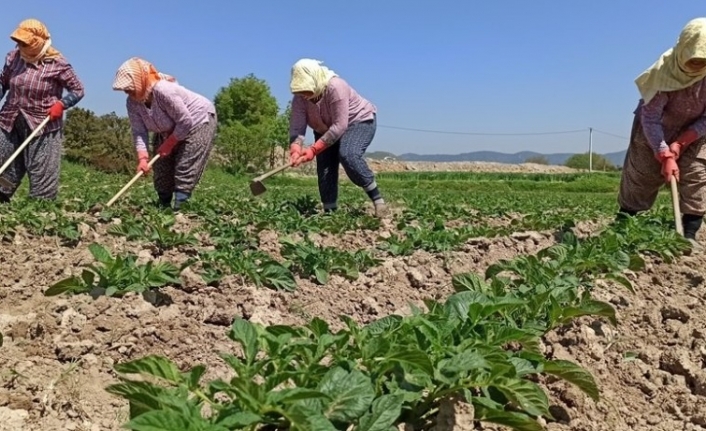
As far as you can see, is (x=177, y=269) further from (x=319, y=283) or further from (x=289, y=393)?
(x=289, y=393)

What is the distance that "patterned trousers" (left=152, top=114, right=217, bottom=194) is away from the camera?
597 centimetres

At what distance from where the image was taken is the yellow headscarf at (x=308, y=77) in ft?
18.4

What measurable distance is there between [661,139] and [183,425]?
13.9ft

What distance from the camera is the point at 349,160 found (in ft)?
19.7

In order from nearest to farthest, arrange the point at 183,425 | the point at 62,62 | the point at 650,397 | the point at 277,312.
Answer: the point at 183,425 < the point at 650,397 < the point at 277,312 < the point at 62,62

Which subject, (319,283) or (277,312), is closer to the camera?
(277,312)

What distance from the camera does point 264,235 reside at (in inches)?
190

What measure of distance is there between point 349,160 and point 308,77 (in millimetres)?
801

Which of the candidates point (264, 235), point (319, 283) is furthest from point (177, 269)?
point (264, 235)

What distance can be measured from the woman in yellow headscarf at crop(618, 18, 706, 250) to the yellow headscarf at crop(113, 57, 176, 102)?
3.61 meters

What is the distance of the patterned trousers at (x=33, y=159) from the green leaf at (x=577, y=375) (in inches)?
212

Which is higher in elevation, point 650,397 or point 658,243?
point 658,243

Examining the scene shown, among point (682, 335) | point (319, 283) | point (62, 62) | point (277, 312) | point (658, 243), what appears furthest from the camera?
point (62, 62)

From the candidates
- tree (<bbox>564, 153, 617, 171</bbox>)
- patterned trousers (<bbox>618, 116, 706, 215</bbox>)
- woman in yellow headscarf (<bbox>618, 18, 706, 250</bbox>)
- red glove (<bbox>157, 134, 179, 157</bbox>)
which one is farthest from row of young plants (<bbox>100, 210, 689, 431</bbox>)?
tree (<bbox>564, 153, 617, 171</bbox>)
